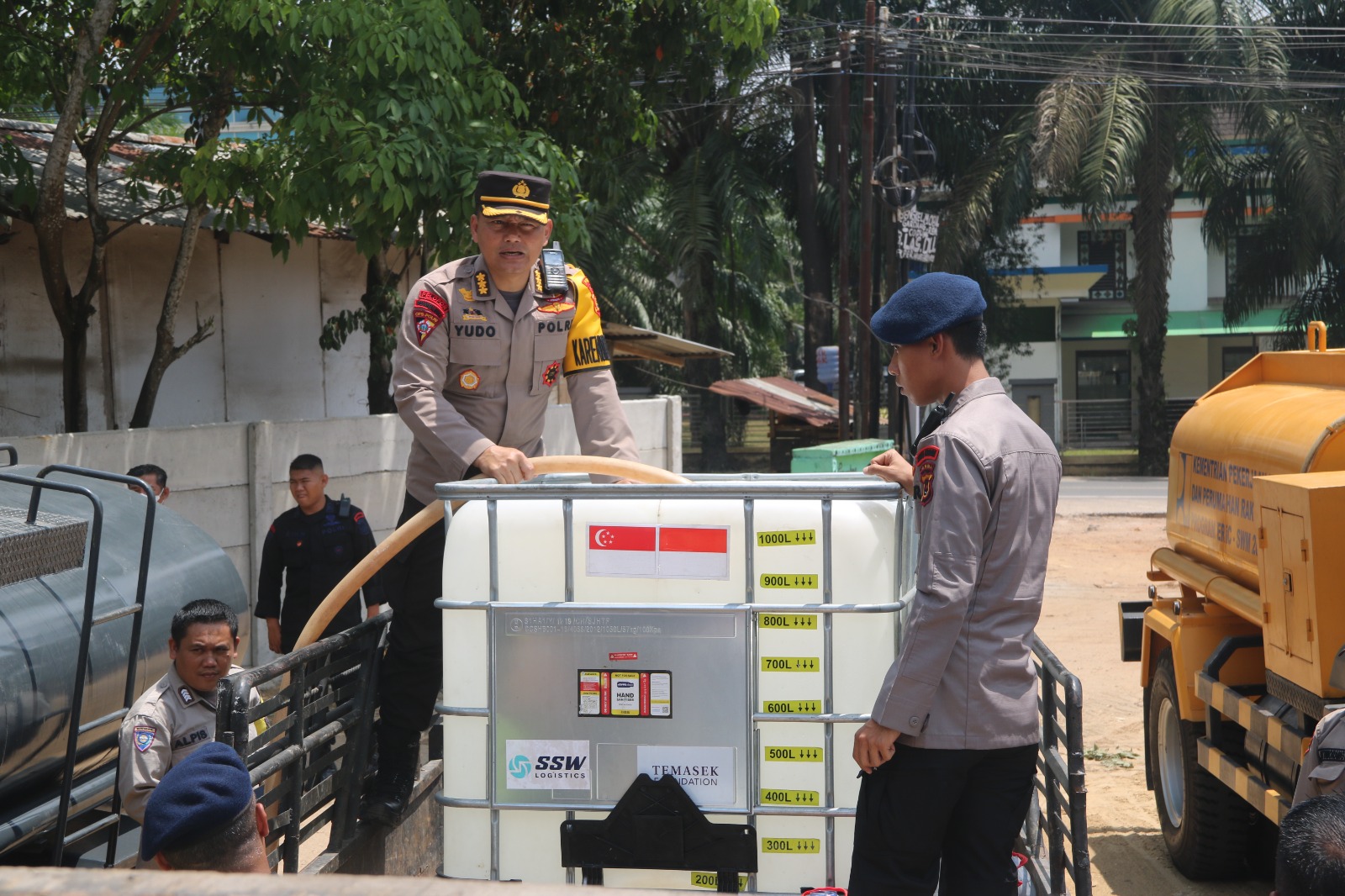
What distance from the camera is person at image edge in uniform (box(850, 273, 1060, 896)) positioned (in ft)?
8.99

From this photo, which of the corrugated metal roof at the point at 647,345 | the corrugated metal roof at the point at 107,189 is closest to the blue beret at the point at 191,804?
the corrugated metal roof at the point at 107,189

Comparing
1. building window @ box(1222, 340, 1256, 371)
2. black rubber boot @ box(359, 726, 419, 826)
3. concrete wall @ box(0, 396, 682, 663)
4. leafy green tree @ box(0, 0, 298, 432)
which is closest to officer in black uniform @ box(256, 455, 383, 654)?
concrete wall @ box(0, 396, 682, 663)

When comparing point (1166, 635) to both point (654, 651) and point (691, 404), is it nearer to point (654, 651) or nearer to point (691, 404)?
point (654, 651)

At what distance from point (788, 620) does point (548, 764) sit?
70cm

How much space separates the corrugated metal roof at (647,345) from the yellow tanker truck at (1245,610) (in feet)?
34.7

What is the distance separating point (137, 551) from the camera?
13.6ft

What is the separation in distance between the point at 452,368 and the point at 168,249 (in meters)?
8.15

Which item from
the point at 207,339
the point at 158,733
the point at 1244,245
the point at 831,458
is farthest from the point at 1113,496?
the point at 158,733

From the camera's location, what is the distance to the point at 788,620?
123 inches

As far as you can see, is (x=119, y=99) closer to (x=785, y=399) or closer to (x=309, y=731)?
(x=309, y=731)

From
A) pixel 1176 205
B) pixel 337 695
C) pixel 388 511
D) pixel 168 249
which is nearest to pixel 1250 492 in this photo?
pixel 337 695

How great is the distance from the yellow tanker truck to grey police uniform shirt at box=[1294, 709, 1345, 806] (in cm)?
105

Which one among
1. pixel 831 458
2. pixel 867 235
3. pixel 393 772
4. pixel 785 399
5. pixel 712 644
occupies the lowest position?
pixel 393 772

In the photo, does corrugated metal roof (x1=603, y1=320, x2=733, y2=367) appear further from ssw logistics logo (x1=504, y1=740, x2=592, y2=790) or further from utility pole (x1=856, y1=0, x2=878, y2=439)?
ssw logistics logo (x1=504, y1=740, x2=592, y2=790)
